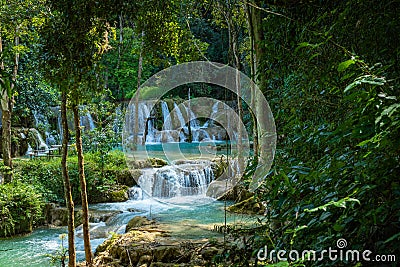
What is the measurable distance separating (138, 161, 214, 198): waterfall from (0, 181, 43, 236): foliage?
304 cm

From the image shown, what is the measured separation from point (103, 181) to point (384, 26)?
9715mm

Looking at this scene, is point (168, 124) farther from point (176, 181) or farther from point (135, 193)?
point (135, 193)

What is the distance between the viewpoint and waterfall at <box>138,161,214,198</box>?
1125cm

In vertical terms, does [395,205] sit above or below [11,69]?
below

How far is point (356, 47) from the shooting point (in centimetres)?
219

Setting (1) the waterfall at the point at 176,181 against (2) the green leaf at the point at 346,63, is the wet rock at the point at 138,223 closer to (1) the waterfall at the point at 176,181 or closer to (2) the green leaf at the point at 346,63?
(1) the waterfall at the point at 176,181

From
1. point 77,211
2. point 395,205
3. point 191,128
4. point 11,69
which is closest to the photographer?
point 395,205

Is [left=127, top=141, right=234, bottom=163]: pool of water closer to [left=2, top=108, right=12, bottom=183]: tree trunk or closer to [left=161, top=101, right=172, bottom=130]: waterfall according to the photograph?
[left=161, top=101, right=172, bottom=130]: waterfall

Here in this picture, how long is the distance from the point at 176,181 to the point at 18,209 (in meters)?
4.15

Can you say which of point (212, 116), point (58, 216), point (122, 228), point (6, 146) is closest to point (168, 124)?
point (212, 116)

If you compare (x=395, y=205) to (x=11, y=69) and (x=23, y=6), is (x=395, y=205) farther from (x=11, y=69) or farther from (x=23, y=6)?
(x=11, y=69)

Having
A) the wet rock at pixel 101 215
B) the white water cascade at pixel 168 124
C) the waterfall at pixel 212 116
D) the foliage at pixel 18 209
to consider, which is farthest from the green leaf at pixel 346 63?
the waterfall at pixel 212 116

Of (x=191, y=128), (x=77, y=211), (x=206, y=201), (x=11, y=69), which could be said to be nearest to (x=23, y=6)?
(x=11, y=69)

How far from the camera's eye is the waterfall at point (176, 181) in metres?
11.2
